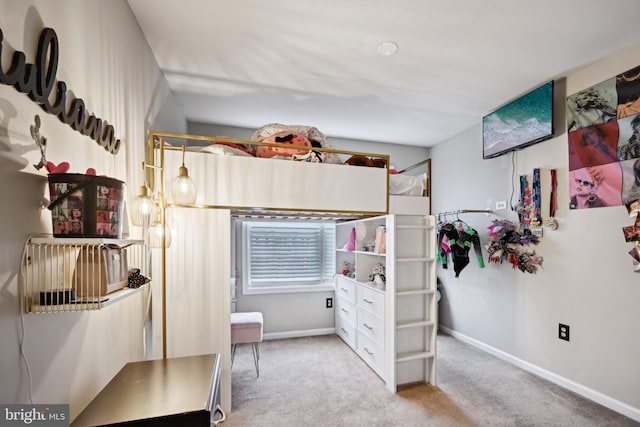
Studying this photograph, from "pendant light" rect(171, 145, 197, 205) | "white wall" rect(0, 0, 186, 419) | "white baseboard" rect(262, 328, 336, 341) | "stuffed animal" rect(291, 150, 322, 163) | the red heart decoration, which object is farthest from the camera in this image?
"white baseboard" rect(262, 328, 336, 341)

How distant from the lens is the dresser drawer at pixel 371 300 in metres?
2.64

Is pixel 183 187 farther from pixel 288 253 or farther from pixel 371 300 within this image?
pixel 288 253

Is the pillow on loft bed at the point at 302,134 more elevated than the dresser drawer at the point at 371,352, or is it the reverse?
the pillow on loft bed at the point at 302,134

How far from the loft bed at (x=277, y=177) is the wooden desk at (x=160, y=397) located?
103cm

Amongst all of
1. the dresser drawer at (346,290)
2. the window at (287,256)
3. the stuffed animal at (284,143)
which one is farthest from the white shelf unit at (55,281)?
the window at (287,256)

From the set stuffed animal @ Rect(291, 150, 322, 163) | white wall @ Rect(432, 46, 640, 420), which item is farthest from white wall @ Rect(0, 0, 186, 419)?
white wall @ Rect(432, 46, 640, 420)

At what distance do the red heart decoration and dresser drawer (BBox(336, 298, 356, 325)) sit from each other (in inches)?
112

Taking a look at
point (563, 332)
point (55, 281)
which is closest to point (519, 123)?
point (563, 332)

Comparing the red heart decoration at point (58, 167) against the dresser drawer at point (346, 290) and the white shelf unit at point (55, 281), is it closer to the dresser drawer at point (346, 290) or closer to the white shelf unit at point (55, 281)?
the white shelf unit at point (55, 281)

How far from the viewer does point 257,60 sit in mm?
2268

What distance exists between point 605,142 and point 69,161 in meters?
3.36

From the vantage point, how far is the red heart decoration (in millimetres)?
949

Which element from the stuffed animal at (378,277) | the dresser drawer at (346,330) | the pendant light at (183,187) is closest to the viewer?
the pendant light at (183,187)

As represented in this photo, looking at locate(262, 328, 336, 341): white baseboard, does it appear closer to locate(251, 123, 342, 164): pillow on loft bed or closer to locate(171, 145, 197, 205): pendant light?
locate(251, 123, 342, 164): pillow on loft bed
